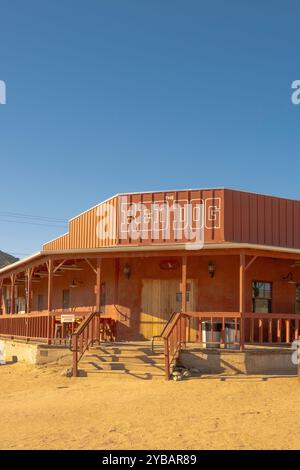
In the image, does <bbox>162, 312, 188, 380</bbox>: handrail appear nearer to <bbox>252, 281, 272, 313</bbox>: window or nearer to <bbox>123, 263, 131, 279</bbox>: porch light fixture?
<bbox>123, 263, 131, 279</bbox>: porch light fixture

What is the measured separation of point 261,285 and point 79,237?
7.49 metres

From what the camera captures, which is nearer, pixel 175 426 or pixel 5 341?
pixel 175 426

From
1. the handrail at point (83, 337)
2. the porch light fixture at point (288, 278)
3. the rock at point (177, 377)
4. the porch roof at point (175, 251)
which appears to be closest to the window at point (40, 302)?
the porch roof at point (175, 251)

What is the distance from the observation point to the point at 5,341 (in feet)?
61.5

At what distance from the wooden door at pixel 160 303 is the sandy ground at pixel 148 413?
409 centimetres

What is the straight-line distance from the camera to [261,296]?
56.5ft

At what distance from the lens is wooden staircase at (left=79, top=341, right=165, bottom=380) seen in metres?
13.2

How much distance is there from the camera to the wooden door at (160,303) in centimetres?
1702

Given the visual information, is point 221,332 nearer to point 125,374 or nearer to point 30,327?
point 125,374

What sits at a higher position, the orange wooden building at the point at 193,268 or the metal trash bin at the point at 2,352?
the orange wooden building at the point at 193,268

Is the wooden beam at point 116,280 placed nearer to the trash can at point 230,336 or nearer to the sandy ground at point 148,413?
the trash can at point 230,336

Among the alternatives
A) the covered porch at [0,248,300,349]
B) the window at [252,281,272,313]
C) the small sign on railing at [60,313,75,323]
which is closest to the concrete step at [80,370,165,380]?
the small sign on railing at [60,313,75,323]
